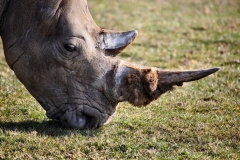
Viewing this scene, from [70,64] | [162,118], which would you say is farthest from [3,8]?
[162,118]

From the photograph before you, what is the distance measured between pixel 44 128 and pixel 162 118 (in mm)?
2063

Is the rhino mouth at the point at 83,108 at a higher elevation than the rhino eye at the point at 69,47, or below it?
below

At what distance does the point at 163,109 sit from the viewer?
9789 millimetres

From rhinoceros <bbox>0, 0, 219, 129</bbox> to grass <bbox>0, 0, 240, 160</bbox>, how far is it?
16.0 inches

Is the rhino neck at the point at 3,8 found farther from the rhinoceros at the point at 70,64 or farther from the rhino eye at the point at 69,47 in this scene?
the rhino eye at the point at 69,47

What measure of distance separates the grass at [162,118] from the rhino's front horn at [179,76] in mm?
941

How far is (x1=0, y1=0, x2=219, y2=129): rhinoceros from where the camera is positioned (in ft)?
25.8

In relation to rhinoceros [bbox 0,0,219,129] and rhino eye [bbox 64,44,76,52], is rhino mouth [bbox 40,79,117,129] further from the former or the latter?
rhino eye [bbox 64,44,76,52]

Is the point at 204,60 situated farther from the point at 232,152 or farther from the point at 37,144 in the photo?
the point at 37,144

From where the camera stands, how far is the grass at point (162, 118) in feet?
25.1

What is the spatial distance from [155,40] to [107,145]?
7.60 metres

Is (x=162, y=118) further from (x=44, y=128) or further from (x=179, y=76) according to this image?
(x=44, y=128)

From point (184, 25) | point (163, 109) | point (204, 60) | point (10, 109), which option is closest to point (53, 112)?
point (10, 109)

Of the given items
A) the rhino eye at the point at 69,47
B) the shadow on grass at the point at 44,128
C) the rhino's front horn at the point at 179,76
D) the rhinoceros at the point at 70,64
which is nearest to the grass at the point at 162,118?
the shadow on grass at the point at 44,128
